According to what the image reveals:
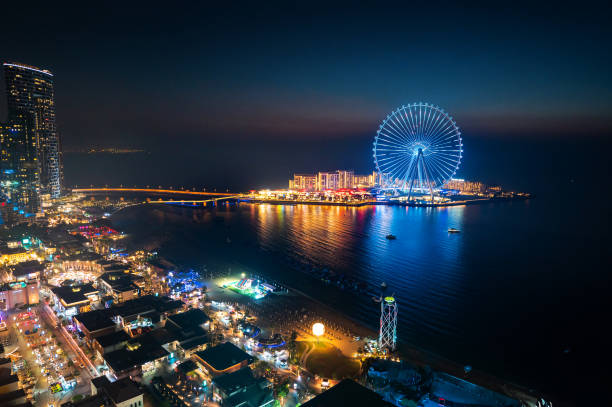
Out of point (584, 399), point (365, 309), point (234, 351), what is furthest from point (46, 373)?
point (584, 399)

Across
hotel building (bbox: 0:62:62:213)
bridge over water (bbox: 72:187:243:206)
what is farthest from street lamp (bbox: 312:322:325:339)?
bridge over water (bbox: 72:187:243:206)

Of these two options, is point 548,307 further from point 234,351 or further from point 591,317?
point 234,351

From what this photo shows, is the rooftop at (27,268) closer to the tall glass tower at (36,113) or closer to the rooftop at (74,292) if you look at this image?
the rooftop at (74,292)

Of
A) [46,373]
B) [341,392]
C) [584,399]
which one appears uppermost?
[341,392]

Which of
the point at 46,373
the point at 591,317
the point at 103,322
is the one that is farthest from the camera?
the point at 591,317

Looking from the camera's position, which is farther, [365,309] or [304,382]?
[365,309]

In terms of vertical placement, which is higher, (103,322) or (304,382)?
(103,322)
